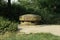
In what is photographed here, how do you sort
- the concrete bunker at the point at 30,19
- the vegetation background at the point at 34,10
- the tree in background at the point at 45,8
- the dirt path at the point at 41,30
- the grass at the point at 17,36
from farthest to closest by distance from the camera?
the tree in background at the point at 45,8
the vegetation background at the point at 34,10
the concrete bunker at the point at 30,19
the dirt path at the point at 41,30
the grass at the point at 17,36

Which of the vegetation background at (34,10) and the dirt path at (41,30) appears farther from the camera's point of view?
the vegetation background at (34,10)

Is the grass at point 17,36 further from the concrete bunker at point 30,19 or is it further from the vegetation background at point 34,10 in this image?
the concrete bunker at point 30,19

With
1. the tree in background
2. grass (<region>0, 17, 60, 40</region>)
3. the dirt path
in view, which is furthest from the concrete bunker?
grass (<region>0, 17, 60, 40</region>)

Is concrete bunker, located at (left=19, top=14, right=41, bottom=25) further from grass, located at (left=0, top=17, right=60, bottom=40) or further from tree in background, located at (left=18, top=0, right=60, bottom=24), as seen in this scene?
grass, located at (left=0, top=17, right=60, bottom=40)

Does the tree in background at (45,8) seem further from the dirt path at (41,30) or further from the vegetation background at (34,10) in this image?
the dirt path at (41,30)

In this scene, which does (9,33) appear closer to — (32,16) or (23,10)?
(32,16)

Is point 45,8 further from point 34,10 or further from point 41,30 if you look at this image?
point 41,30

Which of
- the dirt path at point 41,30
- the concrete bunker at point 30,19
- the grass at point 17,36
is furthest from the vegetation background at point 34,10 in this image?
the grass at point 17,36

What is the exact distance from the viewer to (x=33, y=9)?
52.5 ft

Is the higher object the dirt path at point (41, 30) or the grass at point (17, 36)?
the grass at point (17, 36)

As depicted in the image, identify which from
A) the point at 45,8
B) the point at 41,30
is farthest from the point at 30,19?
the point at 45,8

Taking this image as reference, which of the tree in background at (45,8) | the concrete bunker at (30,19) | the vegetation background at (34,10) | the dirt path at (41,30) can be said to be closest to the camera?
the dirt path at (41,30)

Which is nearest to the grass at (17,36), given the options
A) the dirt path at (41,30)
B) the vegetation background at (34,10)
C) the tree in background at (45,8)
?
the dirt path at (41,30)

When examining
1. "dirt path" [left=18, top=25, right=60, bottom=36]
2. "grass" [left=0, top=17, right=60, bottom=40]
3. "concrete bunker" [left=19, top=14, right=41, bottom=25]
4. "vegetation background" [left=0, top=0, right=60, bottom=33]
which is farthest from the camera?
"vegetation background" [left=0, top=0, right=60, bottom=33]
